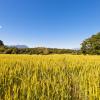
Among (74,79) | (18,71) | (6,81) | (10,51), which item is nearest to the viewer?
(6,81)

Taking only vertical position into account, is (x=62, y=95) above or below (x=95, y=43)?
below

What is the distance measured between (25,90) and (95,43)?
1700cm

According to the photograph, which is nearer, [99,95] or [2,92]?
[99,95]

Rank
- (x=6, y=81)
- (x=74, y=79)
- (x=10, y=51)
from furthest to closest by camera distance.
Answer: (x=10, y=51) → (x=74, y=79) → (x=6, y=81)

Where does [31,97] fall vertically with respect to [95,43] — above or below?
below

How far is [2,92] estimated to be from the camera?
2.70 metres

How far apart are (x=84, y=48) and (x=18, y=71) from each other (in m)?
15.0

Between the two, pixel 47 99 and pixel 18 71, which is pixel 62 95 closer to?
pixel 47 99

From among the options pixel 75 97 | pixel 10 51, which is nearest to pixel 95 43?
pixel 10 51

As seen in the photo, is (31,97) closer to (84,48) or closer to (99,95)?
(99,95)

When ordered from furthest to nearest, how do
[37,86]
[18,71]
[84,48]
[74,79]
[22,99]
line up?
[84,48] → [18,71] → [74,79] → [37,86] → [22,99]

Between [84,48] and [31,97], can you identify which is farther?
[84,48]

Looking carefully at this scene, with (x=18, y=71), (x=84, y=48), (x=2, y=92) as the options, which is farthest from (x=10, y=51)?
(x=2, y=92)

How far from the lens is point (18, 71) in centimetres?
421
